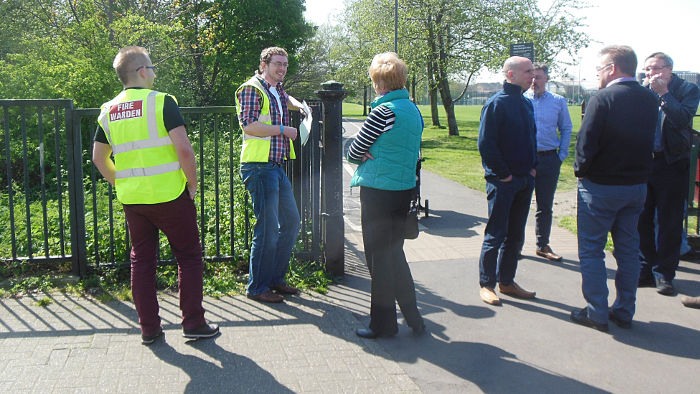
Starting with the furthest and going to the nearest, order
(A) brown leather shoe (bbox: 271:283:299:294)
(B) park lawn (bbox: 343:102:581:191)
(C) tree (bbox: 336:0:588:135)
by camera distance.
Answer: (C) tree (bbox: 336:0:588:135) < (B) park lawn (bbox: 343:102:581:191) < (A) brown leather shoe (bbox: 271:283:299:294)

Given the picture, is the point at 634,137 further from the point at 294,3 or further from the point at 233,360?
the point at 294,3

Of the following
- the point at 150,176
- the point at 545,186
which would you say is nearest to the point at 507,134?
the point at 545,186

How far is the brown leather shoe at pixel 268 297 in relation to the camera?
4667mm

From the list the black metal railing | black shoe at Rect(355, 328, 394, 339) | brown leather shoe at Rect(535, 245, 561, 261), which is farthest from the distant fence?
brown leather shoe at Rect(535, 245, 561, 261)

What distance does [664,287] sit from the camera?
5133 millimetres

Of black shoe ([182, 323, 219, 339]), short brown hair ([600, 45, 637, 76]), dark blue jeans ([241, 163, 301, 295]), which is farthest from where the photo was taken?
dark blue jeans ([241, 163, 301, 295])

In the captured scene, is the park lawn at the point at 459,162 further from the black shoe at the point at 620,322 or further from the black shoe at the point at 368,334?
the black shoe at the point at 368,334

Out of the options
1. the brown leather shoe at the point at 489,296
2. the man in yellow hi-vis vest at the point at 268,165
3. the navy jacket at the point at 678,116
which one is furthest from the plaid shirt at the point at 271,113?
the navy jacket at the point at 678,116

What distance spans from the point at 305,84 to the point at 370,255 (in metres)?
39.9

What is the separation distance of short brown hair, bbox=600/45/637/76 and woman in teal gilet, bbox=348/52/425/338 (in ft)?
4.87

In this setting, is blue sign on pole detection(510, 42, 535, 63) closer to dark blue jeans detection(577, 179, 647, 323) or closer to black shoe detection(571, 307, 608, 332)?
dark blue jeans detection(577, 179, 647, 323)

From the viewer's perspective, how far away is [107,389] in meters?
3.24

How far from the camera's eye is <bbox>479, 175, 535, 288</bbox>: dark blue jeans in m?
4.79

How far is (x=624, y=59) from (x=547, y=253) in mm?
2582
